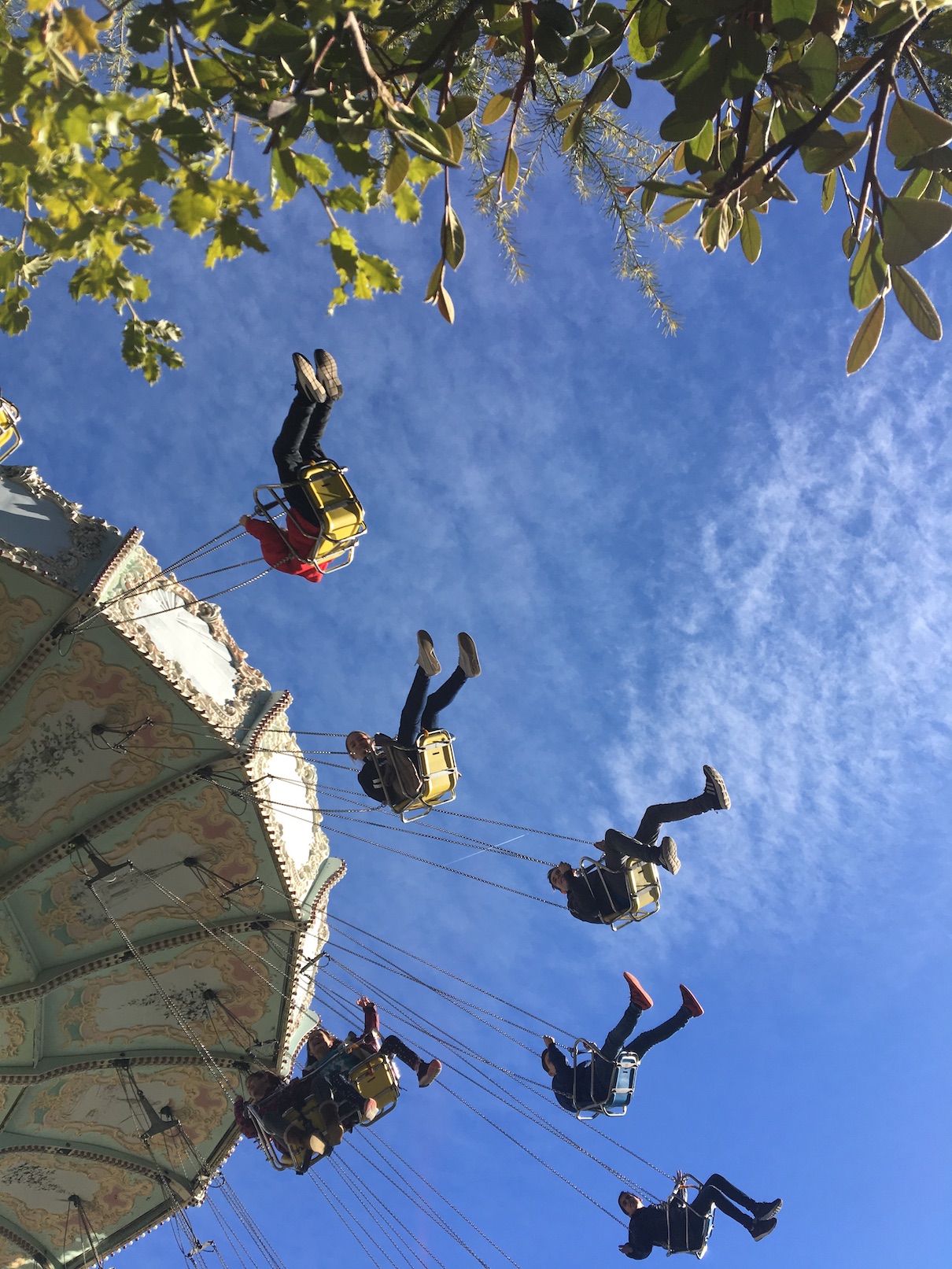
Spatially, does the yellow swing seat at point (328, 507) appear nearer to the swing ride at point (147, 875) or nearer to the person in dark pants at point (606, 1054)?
the swing ride at point (147, 875)

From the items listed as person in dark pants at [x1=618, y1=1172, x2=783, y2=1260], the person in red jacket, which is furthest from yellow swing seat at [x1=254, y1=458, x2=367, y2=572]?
person in dark pants at [x1=618, y1=1172, x2=783, y2=1260]

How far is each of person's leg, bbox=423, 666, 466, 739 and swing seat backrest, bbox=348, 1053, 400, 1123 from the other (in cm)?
347

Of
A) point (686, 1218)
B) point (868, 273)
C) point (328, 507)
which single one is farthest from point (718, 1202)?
point (868, 273)

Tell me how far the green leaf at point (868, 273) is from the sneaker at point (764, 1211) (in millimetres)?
10480

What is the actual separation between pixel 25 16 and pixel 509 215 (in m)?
3.11

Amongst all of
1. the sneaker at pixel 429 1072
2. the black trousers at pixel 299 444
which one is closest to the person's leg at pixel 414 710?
the black trousers at pixel 299 444

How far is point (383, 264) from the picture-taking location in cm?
278

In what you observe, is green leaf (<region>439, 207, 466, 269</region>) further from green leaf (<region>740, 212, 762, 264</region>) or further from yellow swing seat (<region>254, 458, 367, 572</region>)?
yellow swing seat (<region>254, 458, 367, 572</region>)

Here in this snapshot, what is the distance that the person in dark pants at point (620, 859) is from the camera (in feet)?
25.5

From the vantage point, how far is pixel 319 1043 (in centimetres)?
995

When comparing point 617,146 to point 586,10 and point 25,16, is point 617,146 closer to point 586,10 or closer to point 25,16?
point 586,10

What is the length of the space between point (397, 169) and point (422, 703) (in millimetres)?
5598

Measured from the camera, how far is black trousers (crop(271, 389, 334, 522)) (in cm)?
595

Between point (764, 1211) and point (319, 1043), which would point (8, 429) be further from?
point (764, 1211)
